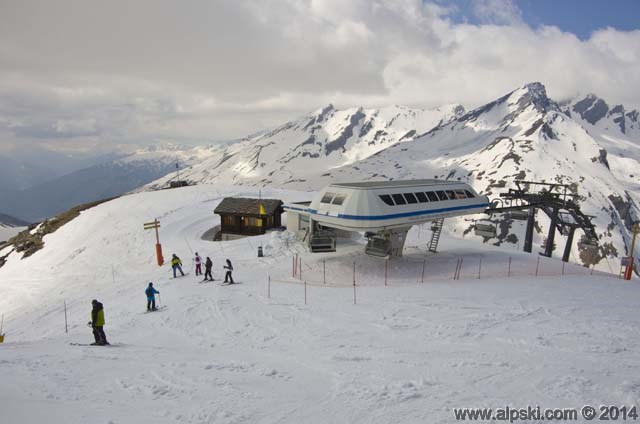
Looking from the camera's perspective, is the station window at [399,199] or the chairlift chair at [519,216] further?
the chairlift chair at [519,216]

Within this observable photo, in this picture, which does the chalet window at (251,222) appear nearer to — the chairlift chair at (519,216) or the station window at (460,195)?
the station window at (460,195)

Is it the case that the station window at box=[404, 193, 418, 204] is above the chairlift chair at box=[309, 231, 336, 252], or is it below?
above

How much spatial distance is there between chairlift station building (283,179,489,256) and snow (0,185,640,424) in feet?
6.93

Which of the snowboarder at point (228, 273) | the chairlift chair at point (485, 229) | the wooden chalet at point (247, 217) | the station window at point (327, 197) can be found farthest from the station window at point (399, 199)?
the wooden chalet at point (247, 217)

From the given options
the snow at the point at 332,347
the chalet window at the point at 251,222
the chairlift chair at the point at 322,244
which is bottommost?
the snow at the point at 332,347

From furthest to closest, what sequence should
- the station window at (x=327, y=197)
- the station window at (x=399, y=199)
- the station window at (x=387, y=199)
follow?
the station window at (x=327, y=197)
the station window at (x=399, y=199)
the station window at (x=387, y=199)

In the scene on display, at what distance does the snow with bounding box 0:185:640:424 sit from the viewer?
9344mm

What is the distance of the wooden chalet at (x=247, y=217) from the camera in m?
48.8

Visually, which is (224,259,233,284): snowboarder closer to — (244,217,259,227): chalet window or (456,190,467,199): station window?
(456,190,467,199): station window

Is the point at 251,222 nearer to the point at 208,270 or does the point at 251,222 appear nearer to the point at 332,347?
the point at 208,270

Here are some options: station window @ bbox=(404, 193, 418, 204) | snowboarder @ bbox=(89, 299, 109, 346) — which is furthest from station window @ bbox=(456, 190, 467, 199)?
snowboarder @ bbox=(89, 299, 109, 346)

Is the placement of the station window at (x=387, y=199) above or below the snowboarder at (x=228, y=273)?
above

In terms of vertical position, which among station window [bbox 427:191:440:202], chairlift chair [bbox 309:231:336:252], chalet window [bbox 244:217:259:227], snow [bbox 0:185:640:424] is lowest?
snow [bbox 0:185:640:424]

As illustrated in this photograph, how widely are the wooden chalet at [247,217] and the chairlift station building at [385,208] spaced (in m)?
15.1
